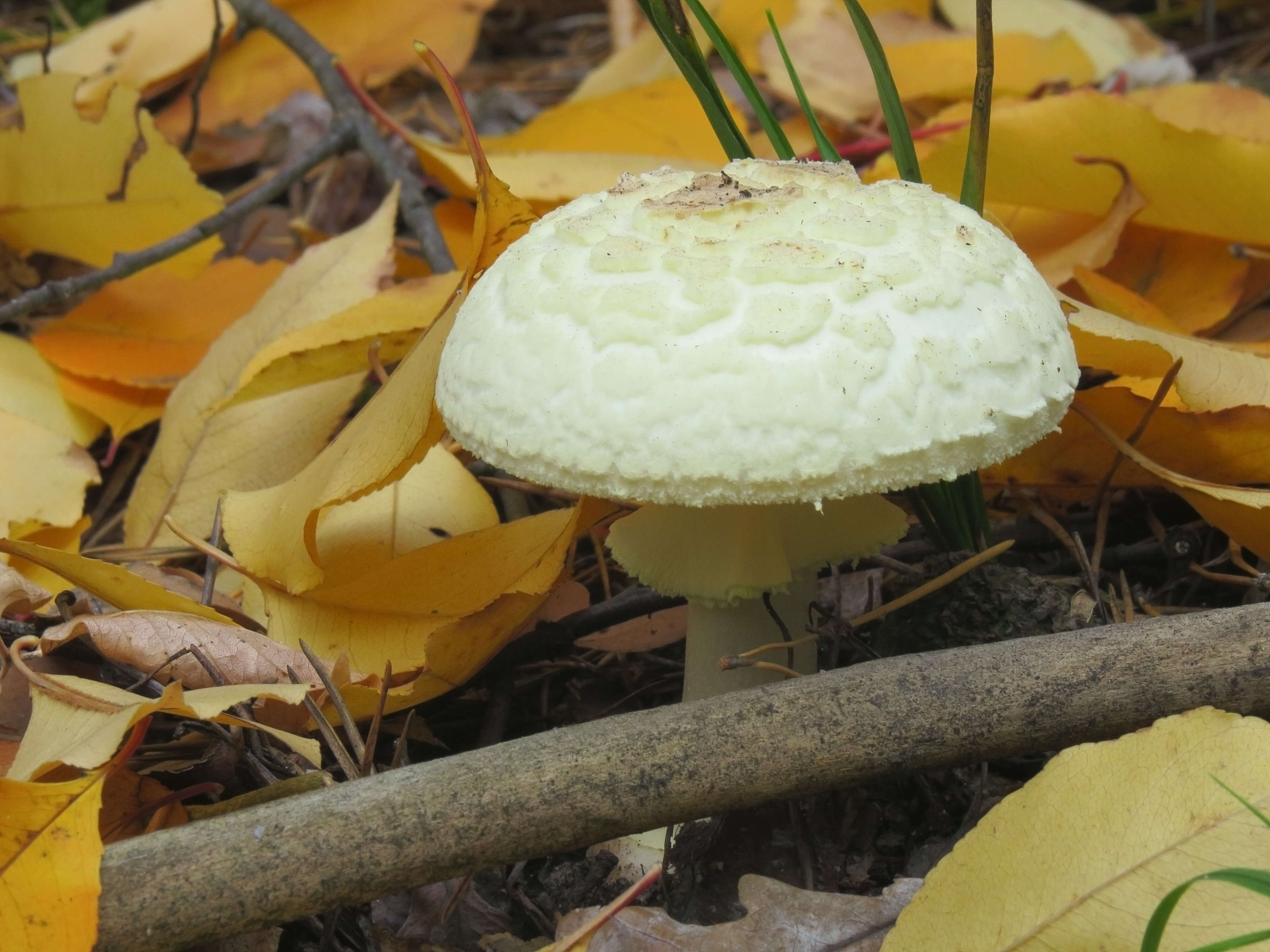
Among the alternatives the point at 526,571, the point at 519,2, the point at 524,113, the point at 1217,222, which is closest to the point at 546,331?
the point at 526,571

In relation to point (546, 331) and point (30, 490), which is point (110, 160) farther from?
point (546, 331)

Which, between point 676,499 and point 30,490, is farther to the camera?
point 30,490

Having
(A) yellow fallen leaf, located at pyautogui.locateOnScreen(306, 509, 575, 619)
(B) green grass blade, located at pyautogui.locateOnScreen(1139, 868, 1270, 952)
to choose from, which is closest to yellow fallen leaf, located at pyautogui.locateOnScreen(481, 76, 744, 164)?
(A) yellow fallen leaf, located at pyautogui.locateOnScreen(306, 509, 575, 619)

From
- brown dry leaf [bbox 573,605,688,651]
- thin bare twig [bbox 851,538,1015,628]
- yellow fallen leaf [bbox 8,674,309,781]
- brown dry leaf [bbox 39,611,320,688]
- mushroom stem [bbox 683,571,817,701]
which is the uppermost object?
yellow fallen leaf [bbox 8,674,309,781]

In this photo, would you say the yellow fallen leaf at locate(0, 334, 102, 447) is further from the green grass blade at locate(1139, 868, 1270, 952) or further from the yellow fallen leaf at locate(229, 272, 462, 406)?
the green grass blade at locate(1139, 868, 1270, 952)

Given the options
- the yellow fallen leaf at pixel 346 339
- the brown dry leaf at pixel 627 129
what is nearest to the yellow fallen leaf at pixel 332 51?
the brown dry leaf at pixel 627 129

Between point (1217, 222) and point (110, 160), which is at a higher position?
point (110, 160)

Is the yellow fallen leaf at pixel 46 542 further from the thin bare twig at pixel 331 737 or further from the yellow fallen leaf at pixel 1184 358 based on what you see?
the yellow fallen leaf at pixel 1184 358
